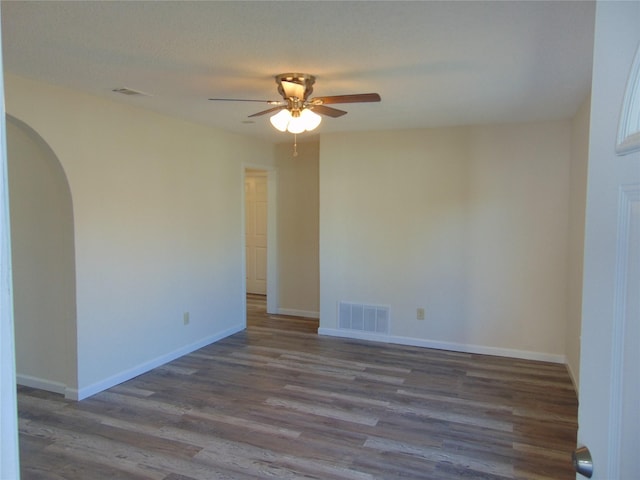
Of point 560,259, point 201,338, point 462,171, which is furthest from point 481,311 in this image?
point 201,338

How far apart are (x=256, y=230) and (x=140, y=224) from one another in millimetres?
4009

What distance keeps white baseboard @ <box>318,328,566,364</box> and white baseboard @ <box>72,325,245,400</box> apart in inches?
52.6

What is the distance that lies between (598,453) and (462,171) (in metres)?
4.15

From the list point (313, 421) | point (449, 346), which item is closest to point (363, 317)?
point (449, 346)

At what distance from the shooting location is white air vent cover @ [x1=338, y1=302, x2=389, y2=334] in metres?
5.28

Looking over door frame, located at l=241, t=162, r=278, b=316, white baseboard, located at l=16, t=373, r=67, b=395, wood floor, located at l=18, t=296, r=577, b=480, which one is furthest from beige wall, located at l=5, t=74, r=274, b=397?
door frame, located at l=241, t=162, r=278, b=316

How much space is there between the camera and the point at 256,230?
8125mm

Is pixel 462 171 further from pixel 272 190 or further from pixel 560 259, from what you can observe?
pixel 272 190

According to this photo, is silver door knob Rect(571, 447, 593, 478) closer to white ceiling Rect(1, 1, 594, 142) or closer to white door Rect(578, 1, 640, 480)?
white door Rect(578, 1, 640, 480)

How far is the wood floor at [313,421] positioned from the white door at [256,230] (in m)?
3.41

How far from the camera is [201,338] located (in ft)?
16.5

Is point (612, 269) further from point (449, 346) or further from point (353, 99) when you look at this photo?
point (449, 346)

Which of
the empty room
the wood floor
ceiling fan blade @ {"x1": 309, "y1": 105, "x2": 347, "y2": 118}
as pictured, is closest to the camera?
the empty room

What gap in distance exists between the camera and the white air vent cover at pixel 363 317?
17.3 feet
